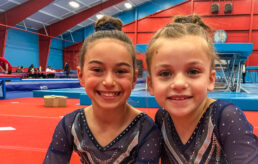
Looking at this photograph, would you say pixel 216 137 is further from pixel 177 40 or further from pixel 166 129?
pixel 177 40

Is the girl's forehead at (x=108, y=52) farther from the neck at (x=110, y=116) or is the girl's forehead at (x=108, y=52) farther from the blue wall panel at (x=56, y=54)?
the blue wall panel at (x=56, y=54)

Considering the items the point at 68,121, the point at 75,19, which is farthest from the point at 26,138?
the point at 75,19

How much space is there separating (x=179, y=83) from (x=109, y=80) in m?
0.25

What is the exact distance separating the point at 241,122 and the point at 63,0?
9499 millimetres

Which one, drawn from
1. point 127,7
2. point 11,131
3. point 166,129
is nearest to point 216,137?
point 166,129

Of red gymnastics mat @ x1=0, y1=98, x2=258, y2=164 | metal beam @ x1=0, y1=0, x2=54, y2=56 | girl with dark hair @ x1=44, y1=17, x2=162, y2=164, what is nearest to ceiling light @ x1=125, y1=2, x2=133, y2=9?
metal beam @ x1=0, y1=0, x2=54, y2=56

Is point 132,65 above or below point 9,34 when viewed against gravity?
below

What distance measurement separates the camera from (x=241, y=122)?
68 cm

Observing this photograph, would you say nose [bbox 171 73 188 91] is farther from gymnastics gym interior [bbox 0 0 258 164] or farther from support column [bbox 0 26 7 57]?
support column [bbox 0 26 7 57]

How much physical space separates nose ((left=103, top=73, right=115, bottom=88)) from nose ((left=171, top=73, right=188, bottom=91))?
22 cm

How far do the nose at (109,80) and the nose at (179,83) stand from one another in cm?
22

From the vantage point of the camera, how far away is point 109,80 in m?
0.77

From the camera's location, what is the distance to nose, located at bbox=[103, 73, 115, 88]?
0.77 meters

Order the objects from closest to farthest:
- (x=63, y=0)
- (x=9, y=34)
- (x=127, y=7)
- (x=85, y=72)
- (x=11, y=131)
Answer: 1. (x=85, y=72)
2. (x=11, y=131)
3. (x=63, y=0)
4. (x=9, y=34)
5. (x=127, y=7)
